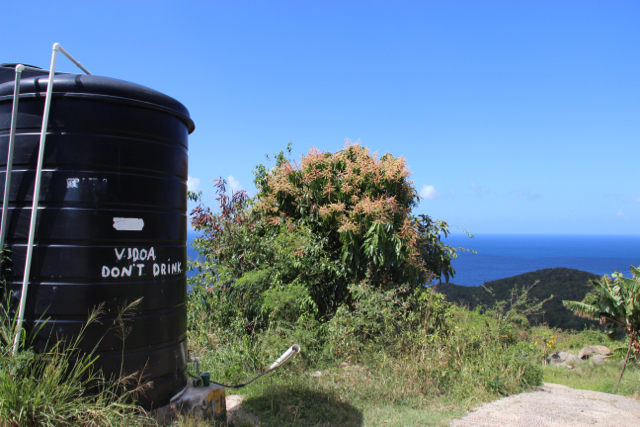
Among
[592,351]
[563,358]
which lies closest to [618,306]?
[563,358]

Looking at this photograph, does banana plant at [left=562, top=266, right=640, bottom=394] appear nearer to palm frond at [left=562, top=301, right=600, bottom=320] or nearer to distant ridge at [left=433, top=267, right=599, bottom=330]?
palm frond at [left=562, top=301, right=600, bottom=320]

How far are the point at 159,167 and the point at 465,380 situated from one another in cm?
481

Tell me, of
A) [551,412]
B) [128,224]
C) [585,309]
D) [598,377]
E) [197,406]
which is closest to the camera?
[128,224]

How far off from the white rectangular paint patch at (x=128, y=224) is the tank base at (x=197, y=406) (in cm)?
154

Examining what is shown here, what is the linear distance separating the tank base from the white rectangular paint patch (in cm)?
154

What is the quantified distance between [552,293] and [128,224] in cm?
2778

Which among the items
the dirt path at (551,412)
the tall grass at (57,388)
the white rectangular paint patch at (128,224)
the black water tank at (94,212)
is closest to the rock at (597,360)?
the dirt path at (551,412)

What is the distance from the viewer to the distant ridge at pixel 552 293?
2425 centimetres

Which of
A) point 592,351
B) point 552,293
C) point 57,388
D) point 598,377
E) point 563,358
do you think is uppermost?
point 57,388

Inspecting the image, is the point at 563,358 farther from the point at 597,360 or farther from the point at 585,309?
the point at 585,309

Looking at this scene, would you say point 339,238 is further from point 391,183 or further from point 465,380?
point 465,380

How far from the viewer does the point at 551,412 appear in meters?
5.11

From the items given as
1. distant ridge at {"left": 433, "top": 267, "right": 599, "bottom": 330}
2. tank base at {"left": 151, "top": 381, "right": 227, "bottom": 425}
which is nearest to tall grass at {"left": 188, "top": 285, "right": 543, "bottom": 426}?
tank base at {"left": 151, "top": 381, "right": 227, "bottom": 425}

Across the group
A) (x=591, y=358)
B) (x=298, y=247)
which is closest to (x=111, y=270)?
(x=298, y=247)
